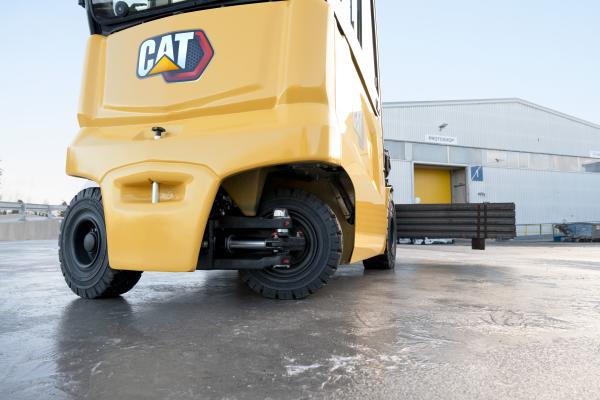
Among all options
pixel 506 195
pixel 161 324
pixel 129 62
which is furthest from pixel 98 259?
pixel 506 195

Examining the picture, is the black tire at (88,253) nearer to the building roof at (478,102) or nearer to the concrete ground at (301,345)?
the concrete ground at (301,345)

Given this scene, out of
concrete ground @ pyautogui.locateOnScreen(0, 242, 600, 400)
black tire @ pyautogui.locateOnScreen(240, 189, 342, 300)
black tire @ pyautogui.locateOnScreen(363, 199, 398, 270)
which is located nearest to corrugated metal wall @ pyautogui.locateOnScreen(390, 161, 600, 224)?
black tire @ pyautogui.locateOnScreen(363, 199, 398, 270)

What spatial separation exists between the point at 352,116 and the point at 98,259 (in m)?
2.09

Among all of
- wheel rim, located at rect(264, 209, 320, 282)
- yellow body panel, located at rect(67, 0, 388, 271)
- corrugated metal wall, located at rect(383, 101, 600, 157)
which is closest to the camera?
yellow body panel, located at rect(67, 0, 388, 271)

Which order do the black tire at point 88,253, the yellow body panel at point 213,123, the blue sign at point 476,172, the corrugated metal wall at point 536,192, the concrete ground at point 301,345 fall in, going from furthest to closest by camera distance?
the blue sign at point 476,172, the corrugated metal wall at point 536,192, the black tire at point 88,253, the yellow body panel at point 213,123, the concrete ground at point 301,345

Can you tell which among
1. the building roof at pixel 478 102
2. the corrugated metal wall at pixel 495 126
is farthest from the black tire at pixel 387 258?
the building roof at pixel 478 102

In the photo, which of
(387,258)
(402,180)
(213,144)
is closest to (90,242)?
(213,144)

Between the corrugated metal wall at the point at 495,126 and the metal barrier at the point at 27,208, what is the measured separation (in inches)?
718

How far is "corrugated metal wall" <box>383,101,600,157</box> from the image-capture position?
87.9 feet

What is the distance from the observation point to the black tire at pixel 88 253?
117 inches

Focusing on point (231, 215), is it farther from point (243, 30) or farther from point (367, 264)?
point (367, 264)

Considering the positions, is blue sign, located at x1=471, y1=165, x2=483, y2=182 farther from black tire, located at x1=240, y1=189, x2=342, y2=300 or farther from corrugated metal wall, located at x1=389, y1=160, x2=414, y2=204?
black tire, located at x1=240, y1=189, x2=342, y2=300

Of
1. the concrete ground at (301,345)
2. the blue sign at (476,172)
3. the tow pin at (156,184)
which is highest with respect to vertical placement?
the blue sign at (476,172)

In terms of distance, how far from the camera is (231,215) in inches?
113
